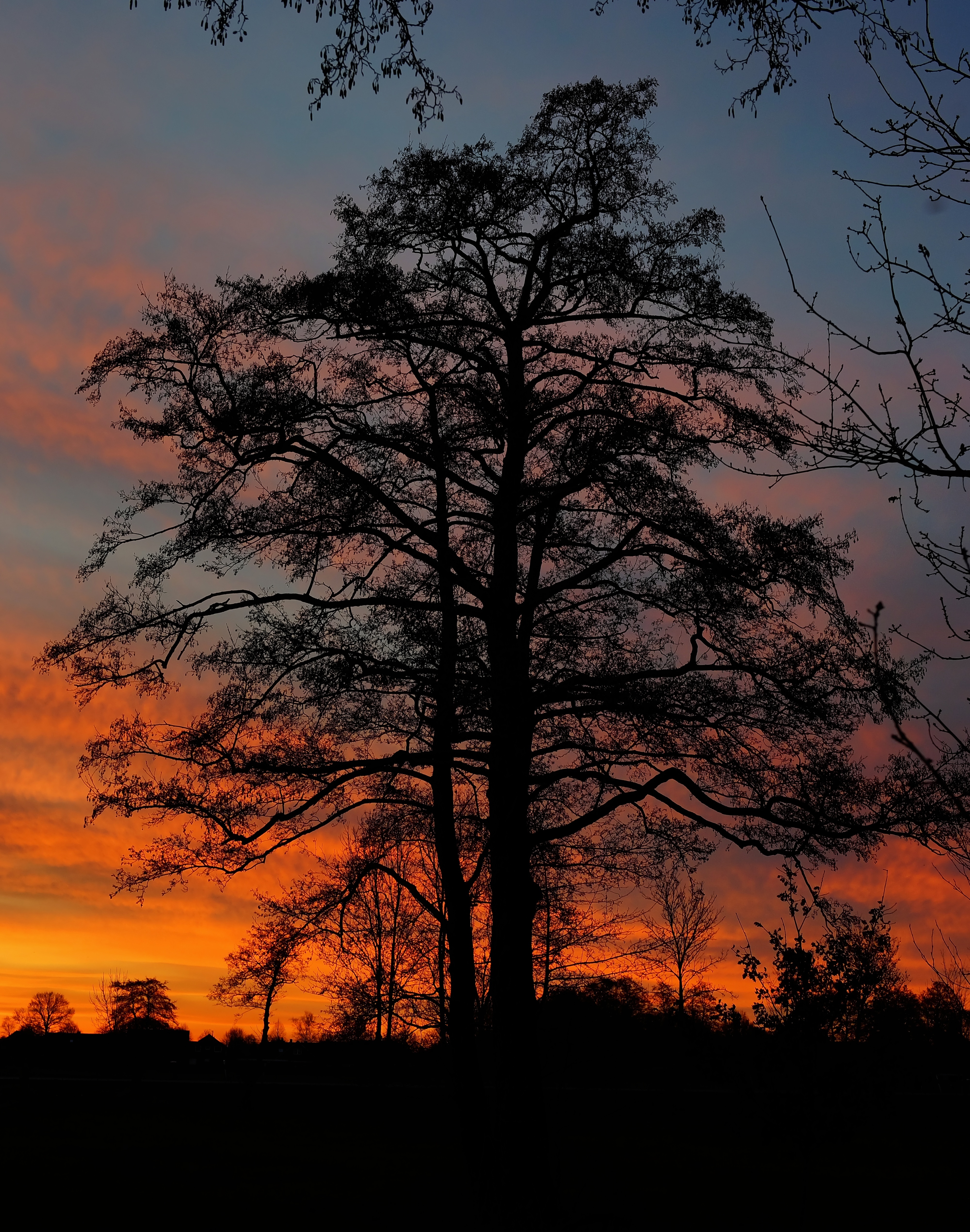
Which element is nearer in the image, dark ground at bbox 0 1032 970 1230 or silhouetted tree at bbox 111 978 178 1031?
dark ground at bbox 0 1032 970 1230

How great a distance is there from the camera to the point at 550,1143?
34.7ft

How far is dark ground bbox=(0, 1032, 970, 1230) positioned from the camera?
14680mm

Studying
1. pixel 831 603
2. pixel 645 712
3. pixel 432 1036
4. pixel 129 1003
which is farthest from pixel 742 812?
pixel 129 1003

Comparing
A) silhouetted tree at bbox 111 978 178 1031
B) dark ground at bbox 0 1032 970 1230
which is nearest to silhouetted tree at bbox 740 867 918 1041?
dark ground at bbox 0 1032 970 1230

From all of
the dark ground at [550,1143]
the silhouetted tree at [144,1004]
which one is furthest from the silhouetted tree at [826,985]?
the silhouetted tree at [144,1004]

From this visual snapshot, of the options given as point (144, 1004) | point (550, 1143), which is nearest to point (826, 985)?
point (550, 1143)

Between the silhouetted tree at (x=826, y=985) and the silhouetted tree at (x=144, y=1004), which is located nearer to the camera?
the silhouetted tree at (x=826, y=985)

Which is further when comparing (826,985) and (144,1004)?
(144,1004)

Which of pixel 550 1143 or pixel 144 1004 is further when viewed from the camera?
pixel 144 1004

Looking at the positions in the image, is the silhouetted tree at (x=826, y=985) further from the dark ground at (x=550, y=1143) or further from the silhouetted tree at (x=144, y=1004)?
the silhouetted tree at (x=144, y=1004)

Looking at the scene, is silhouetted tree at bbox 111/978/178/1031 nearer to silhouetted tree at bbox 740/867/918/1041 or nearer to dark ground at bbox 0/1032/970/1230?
dark ground at bbox 0/1032/970/1230

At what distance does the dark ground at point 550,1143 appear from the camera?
578 inches

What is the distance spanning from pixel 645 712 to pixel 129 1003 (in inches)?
3197

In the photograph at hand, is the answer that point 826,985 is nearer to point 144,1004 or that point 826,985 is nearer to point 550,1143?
point 550,1143
